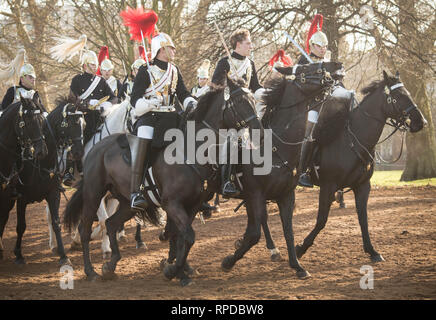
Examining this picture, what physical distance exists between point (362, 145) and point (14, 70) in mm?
6089

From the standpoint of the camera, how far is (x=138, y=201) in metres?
6.25

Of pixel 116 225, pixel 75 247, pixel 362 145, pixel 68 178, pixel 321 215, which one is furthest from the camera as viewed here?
pixel 68 178

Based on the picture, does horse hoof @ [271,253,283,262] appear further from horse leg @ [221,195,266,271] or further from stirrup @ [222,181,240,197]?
stirrup @ [222,181,240,197]

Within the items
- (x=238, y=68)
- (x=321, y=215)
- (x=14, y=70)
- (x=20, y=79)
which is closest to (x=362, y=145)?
(x=321, y=215)

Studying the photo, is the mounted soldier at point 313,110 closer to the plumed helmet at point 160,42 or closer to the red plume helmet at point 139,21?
the plumed helmet at point 160,42

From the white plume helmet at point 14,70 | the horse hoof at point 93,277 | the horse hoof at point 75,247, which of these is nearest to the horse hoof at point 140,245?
the horse hoof at point 75,247

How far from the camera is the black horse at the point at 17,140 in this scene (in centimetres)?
770

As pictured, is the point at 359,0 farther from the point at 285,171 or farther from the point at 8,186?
the point at 8,186

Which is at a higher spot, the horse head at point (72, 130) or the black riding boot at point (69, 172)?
the horse head at point (72, 130)

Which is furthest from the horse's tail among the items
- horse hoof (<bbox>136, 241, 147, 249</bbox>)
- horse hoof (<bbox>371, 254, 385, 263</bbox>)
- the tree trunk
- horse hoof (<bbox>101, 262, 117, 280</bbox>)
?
the tree trunk

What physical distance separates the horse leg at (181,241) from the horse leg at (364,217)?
2613mm

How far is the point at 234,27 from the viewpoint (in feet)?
49.5

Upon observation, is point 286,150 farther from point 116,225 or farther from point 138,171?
point 116,225

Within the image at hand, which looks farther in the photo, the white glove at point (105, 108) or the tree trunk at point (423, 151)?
the tree trunk at point (423, 151)
